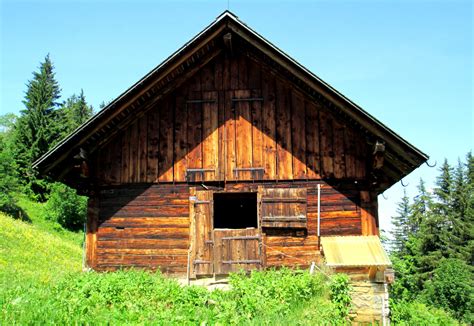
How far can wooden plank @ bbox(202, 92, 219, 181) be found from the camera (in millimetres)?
11961

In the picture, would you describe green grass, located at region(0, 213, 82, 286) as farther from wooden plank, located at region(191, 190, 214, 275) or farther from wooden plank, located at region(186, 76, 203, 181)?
wooden plank, located at region(186, 76, 203, 181)

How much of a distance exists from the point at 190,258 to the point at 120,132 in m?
4.11

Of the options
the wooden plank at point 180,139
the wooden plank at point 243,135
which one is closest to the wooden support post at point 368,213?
the wooden plank at point 243,135

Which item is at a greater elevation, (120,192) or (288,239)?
(120,192)

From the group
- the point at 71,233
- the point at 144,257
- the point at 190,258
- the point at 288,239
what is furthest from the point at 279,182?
the point at 71,233

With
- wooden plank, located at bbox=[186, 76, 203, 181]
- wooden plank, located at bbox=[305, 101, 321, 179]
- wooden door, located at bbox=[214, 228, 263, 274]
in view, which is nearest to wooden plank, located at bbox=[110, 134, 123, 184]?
wooden plank, located at bbox=[186, 76, 203, 181]

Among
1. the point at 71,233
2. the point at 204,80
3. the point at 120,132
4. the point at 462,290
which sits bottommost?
the point at 462,290

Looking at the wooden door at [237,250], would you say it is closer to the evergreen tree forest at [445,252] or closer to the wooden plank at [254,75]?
the wooden plank at [254,75]

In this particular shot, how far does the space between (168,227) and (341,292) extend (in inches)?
196

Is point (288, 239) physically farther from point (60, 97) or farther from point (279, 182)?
point (60, 97)

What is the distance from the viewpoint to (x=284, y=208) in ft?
38.1

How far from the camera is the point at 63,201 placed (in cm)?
4606

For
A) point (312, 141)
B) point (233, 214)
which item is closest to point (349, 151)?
point (312, 141)

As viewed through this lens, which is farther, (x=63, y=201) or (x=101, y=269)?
(x=63, y=201)
